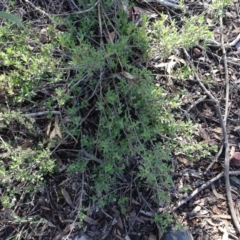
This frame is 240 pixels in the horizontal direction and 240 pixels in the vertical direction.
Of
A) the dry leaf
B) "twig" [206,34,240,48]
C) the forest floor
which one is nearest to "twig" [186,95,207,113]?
the forest floor

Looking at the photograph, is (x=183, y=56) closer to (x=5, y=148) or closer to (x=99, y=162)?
(x=99, y=162)

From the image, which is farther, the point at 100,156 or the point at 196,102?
the point at 196,102

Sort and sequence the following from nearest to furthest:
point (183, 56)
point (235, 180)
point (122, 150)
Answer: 1. point (122, 150)
2. point (235, 180)
3. point (183, 56)

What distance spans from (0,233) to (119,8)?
4.83 ft

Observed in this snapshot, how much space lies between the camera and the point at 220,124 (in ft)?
8.41

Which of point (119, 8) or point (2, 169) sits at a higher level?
point (119, 8)

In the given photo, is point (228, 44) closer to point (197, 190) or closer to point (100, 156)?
point (197, 190)

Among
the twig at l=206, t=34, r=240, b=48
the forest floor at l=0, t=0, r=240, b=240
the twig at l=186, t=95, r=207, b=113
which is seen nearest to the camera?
the forest floor at l=0, t=0, r=240, b=240

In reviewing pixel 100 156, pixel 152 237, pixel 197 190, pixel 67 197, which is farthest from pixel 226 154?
pixel 67 197

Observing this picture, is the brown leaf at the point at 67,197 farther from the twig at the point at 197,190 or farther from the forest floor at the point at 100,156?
the twig at the point at 197,190

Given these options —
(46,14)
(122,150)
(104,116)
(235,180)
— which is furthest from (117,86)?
(235,180)

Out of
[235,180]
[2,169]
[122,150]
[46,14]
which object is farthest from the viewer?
[235,180]

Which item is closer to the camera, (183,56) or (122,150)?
(122,150)

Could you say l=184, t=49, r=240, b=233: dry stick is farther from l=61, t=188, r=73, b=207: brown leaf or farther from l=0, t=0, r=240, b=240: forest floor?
l=61, t=188, r=73, b=207: brown leaf
